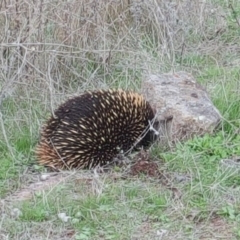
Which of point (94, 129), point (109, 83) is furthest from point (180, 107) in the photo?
point (109, 83)

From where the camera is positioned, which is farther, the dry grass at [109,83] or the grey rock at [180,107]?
A: the grey rock at [180,107]

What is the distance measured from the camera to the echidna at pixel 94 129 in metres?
4.02

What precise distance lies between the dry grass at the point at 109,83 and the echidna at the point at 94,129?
0.16 meters

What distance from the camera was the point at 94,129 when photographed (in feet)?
13.4

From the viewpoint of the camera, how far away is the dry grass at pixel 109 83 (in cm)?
340

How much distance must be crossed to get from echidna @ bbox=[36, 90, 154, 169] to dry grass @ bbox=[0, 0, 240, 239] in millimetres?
158

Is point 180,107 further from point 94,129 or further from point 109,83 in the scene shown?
point 109,83

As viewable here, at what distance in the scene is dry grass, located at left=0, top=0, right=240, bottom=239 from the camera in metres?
3.40

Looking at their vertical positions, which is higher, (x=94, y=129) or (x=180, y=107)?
(x=180, y=107)

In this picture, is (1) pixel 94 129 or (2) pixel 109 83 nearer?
(1) pixel 94 129

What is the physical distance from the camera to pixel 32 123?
14.6ft

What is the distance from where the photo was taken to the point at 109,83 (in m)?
5.02

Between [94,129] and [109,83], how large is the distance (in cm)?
98

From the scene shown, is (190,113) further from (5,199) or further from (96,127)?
(5,199)
